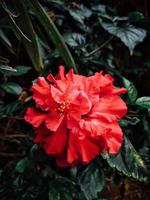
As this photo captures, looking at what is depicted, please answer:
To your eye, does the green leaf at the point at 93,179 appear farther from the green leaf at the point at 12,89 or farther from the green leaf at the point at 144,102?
the green leaf at the point at 12,89

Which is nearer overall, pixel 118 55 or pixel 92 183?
pixel 92 183

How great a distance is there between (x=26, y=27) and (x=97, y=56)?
1.83 ft

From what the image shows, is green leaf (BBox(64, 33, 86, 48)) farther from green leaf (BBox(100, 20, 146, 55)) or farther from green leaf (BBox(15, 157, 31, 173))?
green leaf (BBox(15, 157, 31, 173))

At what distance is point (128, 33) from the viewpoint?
1116 millimetres

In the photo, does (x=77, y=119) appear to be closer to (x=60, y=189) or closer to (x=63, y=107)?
(x=63, y=107)

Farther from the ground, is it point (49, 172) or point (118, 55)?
point (118, 55)

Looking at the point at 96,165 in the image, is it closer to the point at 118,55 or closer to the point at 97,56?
the point at 97,56

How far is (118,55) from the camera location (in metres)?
1.54

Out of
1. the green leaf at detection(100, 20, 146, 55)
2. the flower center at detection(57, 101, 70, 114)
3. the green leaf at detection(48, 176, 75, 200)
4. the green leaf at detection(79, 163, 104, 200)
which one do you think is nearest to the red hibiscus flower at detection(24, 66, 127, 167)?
the flower center at detection(57, 101, 70, 114)

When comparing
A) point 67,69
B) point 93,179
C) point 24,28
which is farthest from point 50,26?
point 93,179

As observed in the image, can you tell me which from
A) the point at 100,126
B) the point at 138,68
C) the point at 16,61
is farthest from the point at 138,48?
the point at 100,126

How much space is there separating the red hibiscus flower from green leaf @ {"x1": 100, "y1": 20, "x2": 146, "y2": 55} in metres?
0.41

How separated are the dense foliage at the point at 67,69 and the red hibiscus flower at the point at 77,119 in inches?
4.1

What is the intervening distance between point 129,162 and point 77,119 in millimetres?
221
